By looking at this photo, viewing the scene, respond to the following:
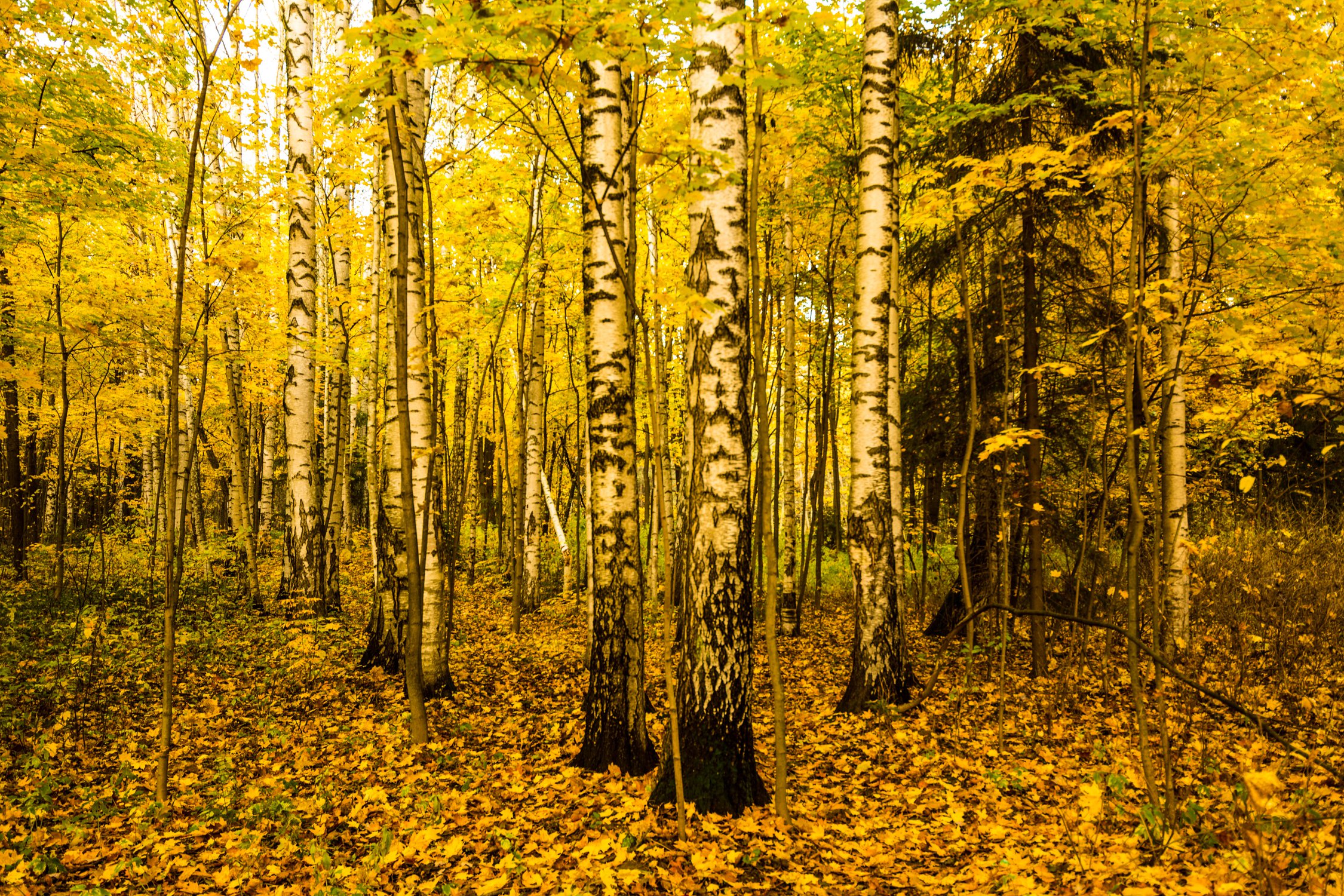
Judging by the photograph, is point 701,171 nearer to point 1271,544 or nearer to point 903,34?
point 903,34

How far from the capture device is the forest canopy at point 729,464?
12.9ft

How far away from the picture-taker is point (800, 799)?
4.62 meters

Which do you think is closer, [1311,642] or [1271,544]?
[1311,642]

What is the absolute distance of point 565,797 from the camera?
15.1 ft

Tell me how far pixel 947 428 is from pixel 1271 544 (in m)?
6.27

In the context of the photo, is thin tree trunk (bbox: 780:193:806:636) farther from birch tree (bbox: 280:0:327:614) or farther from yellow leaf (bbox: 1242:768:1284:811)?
yellow leaf (bbox: 1242:768:1284:811)

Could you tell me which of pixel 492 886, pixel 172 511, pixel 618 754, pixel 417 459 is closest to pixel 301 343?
pixel 417 459

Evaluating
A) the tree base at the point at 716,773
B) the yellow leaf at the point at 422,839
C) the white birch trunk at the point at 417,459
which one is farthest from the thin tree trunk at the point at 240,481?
the tree base at the point at 716,773

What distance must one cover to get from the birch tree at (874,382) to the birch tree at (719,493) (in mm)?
2324

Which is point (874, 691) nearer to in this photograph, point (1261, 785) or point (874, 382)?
point (874, 382)

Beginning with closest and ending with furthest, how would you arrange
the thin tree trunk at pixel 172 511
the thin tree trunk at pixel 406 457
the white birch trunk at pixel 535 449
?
the thin tree trunk at pixel 172 511, the thin tree trunk at pixel 406 457, the white birch trunk at pixel 535 449

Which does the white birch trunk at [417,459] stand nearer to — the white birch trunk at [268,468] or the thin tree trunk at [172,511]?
the thin tree trunk at [172,511]

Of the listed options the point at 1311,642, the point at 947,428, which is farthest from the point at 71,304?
the point at 1311,642

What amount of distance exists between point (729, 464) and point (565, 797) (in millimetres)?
2564
